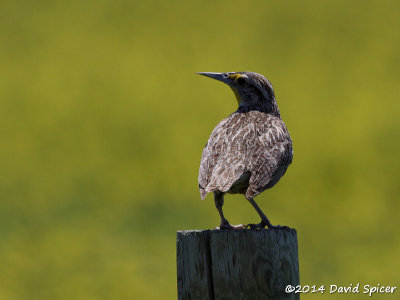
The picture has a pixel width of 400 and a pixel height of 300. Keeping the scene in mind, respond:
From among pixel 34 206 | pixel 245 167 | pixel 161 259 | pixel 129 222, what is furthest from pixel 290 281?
pixel 34 206

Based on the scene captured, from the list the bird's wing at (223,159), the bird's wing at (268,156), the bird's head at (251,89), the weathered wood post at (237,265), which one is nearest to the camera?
the weathered wood post at (237,265)

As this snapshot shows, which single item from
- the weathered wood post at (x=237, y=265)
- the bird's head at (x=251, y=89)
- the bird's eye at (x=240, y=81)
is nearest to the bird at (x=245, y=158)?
the bird's head at (x=251, y=89)

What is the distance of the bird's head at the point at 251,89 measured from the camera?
9617 millimetres

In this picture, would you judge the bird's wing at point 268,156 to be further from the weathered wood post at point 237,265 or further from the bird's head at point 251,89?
the weathered wood post at point 237,265

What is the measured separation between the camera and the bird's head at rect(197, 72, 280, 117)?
31.6 feet

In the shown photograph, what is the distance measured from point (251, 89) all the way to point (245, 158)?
152 centimetres

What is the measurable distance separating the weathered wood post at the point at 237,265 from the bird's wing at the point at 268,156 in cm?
94

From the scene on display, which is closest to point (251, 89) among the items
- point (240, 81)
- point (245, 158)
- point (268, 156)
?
point (240, 81)

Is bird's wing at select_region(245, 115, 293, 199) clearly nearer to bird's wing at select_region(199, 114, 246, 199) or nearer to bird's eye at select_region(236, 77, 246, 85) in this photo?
bird's wing at select_region(199, 114, 246, 199)

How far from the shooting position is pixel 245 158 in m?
8.26

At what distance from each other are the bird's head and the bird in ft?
0.55

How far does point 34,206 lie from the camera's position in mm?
20906

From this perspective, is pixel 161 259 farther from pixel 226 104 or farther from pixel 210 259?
pixel 210 259

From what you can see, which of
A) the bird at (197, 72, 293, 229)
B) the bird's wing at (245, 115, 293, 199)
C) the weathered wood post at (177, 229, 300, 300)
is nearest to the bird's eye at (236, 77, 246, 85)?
the bird at (197, 72, 293, 229)
